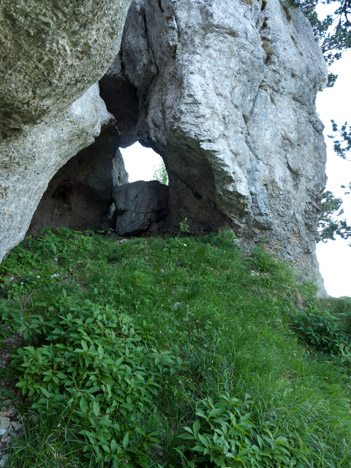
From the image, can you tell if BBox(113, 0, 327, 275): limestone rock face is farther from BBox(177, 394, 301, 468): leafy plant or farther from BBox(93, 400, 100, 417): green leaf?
BBox(93, 400, 100, 417): green leaf

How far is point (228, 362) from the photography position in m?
3.49

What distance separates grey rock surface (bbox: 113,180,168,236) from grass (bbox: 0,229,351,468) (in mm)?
4683

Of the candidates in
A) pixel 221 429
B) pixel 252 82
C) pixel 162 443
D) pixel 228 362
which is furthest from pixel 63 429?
pixel 252 82

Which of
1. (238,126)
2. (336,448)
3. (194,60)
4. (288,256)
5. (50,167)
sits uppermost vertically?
(194,60)

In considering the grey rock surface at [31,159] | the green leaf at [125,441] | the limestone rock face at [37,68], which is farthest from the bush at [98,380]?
the limestone rock face at [37,68]

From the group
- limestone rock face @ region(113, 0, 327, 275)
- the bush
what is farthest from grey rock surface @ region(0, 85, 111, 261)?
limestone rock face @ region(113, 0, 327, 275)

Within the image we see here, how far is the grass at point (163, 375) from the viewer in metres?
2.60

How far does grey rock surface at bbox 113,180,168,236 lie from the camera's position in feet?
33.0

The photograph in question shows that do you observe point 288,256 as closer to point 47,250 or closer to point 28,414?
point 47,250

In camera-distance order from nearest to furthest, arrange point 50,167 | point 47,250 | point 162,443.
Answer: point 162,443 < point 50,167 < point 47,250

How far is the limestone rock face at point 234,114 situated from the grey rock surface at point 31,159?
2.14 meters

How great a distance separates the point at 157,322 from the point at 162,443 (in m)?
1.42

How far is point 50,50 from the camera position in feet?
9.25

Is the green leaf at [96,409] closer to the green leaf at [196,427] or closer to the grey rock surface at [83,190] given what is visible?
the green leaf at [196,427]
